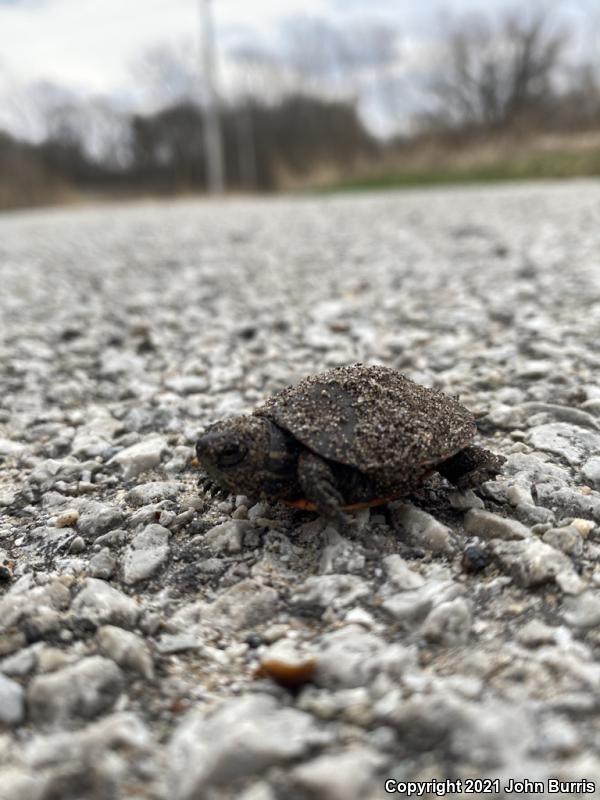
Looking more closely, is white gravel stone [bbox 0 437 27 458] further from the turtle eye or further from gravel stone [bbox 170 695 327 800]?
gravel stone [bbox 170 695 327 800]

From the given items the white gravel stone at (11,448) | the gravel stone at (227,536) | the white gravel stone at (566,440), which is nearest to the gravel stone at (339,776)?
the gravel stone at (227,536)

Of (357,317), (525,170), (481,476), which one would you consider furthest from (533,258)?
(525,170)

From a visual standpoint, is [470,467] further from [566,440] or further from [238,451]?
[238,451]

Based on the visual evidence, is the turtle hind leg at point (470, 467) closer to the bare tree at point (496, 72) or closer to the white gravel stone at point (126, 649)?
the white gravel stone at point (126, 649)

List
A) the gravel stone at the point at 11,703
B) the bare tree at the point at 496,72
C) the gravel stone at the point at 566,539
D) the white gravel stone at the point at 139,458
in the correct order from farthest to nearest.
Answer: the bare tree at the point at 496,72, the white gravel stone at the point at 139,458, the gravel stone at the point at 566,539, the gravel stone at the point at 11,703

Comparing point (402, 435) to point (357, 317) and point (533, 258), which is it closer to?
point (357, 317)
